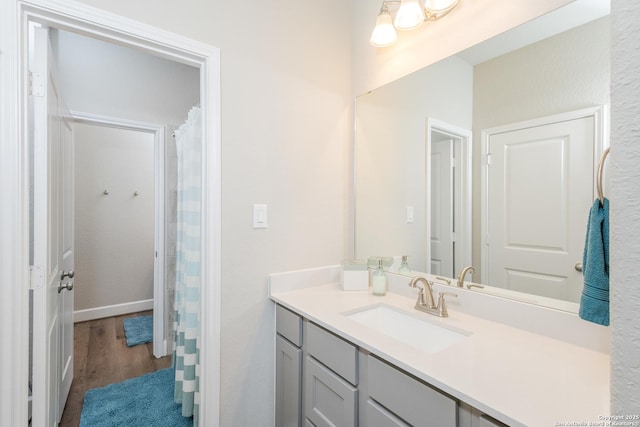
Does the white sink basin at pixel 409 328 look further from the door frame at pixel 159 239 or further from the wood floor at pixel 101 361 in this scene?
the door frame at pixel 159 239

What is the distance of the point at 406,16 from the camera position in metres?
1.42

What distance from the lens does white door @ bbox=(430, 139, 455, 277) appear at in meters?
1.42

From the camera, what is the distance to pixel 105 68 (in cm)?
258

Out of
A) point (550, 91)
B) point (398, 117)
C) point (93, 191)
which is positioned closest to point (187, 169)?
point (398, 117)

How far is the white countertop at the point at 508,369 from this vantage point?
2.20 ft

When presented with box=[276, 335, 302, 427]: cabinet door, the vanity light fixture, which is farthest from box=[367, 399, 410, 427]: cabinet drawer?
the vanity light fixture

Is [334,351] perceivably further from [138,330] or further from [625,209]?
[138,330]

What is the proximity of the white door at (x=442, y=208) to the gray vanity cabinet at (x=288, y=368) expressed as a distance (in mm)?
725

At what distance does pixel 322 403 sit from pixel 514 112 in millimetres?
1374

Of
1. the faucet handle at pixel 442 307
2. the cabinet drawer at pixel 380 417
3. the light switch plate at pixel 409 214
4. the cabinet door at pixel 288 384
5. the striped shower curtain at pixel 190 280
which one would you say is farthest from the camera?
the striped shower curtain at pixel 190 280

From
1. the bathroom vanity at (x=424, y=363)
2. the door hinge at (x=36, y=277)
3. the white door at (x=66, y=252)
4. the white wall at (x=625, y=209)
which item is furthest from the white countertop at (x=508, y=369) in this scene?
the white door at (x=66, y=252)

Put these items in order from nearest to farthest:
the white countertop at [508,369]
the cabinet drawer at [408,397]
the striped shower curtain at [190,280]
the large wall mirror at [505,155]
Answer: the white countertop at [508,369] → the cabinet drawer at [408,397] → the large wall mirror at [505,155] → the striped shower curtain at [190,280]

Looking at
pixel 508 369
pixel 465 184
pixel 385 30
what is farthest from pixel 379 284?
pixel 385 30

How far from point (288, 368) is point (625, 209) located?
1389 millimetres
